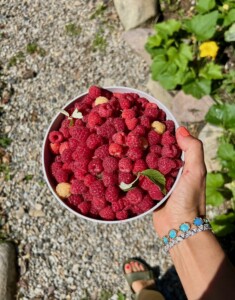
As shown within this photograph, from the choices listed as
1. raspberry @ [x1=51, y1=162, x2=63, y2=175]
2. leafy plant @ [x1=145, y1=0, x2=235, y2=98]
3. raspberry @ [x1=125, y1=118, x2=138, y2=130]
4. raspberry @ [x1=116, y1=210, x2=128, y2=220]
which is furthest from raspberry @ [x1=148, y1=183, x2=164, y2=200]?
leafy plant @ [x1=145, y1=0, x2=235, y2=98]

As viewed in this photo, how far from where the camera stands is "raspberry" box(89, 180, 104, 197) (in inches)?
53.2

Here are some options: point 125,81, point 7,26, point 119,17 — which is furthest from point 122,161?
point 7,26

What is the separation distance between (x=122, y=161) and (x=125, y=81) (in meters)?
1.38

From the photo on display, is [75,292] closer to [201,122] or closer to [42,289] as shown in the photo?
[42,289]

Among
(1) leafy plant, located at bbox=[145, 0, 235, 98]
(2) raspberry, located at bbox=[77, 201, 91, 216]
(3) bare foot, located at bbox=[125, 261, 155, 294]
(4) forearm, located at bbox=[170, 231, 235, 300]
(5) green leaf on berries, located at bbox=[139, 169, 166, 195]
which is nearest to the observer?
(5) green leaf on berries, located at bbox=[139, 169, 166, 195]

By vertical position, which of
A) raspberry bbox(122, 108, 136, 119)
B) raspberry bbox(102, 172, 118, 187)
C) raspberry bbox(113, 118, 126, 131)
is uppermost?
raspberry bbox(122, 108, 136, 119)

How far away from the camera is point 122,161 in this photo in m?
1.35

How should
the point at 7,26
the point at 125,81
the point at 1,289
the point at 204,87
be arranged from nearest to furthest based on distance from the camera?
the point at 1,289
the point at 204,87
the point at 125,81
the point at 7,26

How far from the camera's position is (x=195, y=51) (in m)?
2.50

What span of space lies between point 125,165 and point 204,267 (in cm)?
52

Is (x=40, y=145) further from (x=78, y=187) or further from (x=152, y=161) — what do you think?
(x=152, y=161)

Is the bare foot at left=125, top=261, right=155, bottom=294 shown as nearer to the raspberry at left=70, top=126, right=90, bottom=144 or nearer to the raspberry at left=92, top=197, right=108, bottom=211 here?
the raspberry at left=92, top=197, right=108, bottom=211

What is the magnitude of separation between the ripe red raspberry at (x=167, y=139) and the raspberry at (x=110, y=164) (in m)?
0.18

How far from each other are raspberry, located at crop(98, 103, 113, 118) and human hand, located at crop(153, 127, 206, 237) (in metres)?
0.25
